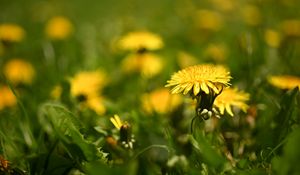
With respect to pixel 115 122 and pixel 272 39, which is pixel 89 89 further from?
pixel 272 39

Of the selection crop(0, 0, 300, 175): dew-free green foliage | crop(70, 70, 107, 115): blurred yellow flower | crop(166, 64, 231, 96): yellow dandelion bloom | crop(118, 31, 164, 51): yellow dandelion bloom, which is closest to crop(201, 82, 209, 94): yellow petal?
crop(166, 64, 231, 96): yellow dandelion bloom

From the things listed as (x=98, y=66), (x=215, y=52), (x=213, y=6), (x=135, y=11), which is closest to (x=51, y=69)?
(x=98, y=66)

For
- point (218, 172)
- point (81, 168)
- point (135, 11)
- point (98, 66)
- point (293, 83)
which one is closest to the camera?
point (218, 172)

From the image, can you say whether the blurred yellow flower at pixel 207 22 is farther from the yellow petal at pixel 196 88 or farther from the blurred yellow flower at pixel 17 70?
the yellow petal at pixel 196 88

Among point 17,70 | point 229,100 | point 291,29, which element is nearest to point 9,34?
point 17,70

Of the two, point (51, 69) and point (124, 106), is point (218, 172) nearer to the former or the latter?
point (124, 106)

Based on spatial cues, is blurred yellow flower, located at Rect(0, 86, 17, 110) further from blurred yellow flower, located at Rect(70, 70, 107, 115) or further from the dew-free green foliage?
blurred yellow flower, located at Rect(70, 70, 107, 115)

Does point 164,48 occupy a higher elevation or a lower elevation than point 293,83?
lower
